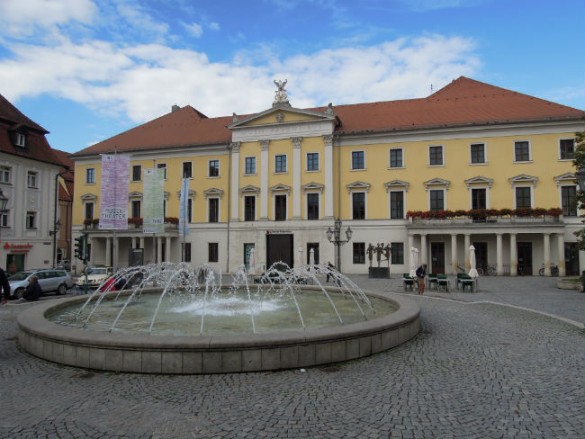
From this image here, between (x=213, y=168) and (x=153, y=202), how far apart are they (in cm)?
1765

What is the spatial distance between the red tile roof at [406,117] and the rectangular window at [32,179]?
377 inches

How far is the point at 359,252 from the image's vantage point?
38.7 metres

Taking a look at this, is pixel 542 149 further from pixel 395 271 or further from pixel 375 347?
pixel 375 347

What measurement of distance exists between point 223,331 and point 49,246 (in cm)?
3553

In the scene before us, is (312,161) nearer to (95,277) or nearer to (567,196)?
(567,196)

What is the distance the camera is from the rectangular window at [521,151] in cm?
3584

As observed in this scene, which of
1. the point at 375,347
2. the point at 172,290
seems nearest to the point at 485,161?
the point at 172,290

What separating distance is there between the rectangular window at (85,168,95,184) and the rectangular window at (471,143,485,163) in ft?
126

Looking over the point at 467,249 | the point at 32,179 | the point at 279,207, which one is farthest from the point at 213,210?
the point at 467,249

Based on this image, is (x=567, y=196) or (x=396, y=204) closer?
(x=567, y=196)

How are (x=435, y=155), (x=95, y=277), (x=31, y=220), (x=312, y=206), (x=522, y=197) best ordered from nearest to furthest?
1. (x=95, y=277)
2. (x=522, y=197)
3. (x=31, y=220)
4. (x=435, y=155)
5. (x=312, y=206)

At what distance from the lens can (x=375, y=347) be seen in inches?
342

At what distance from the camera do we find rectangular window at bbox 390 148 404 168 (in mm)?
38750

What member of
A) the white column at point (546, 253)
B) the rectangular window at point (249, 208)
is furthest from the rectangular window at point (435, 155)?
the rectangular window at point (249, 208)
